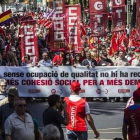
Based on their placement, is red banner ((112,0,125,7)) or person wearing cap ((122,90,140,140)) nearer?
person wearing cap ((122,90,140,140))

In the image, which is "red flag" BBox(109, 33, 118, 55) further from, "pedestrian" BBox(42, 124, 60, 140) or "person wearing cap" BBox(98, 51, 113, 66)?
"pedestrian" BBox(42, 124, 60, 140)

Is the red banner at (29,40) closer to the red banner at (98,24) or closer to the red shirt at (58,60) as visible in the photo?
the red shirt at (58,60)

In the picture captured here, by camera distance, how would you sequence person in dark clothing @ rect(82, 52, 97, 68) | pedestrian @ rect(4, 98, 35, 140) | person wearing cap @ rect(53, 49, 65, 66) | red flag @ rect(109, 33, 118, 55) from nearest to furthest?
1. pedestrian @ rect(4, 98, 35, 140)
2. person in dark clothing @ rect(82, 52, 97, 68)
3. person wearing cap @ rect(53, 49, 65, 66)
4. red flag @ rect(109, 33, 118, 55)

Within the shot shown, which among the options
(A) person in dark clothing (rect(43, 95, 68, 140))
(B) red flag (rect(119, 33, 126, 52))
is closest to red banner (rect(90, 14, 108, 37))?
(B) red flag (rect(119, 33, 126, 52))

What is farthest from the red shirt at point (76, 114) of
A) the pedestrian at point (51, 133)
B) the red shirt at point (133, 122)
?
the pedestrian at point (51, 133)

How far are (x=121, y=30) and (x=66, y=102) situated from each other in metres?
14.1

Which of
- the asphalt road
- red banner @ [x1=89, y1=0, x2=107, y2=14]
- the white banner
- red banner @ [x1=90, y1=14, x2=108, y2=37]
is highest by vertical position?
red banner @ [x1=89, y1=0, x2=107, y2=14]

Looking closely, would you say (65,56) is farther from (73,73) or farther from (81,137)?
(81,137)

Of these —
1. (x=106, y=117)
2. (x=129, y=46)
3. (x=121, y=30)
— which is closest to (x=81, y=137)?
(x=106, y=117)

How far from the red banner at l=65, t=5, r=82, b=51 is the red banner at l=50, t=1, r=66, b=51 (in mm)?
171

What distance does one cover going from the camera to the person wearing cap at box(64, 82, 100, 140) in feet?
36.3

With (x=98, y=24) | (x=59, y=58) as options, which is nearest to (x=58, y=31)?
(x=59, y=58)

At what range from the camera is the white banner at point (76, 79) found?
2073 cm

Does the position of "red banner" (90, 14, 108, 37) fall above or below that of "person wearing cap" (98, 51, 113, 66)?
above
